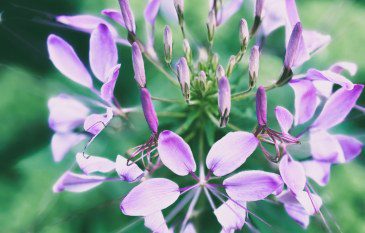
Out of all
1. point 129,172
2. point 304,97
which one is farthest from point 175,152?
point 304,97

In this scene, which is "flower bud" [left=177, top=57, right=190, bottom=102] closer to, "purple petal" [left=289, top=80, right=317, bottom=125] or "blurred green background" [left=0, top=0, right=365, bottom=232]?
"purple petal" [left=289, top=80, right=317, bottom=125]

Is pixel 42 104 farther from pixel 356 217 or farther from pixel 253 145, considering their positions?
pixel 356 217

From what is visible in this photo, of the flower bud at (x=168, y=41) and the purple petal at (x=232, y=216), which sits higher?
the flower bud at (x=168, y=41)

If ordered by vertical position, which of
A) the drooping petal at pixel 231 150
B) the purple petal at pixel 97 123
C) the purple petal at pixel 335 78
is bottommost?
the drooping petal at pixel 231 150

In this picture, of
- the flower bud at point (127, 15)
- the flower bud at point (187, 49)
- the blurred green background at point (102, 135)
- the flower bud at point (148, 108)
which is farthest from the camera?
the blurred green background at point (102, 135)

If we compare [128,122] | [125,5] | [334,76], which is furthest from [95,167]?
[334,76]

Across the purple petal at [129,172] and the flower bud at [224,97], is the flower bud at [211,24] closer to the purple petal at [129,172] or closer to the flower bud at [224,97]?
the flower bud at [224,97]

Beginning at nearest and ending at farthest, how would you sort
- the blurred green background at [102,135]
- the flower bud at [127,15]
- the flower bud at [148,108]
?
the flower bud at [148,108], the flower bud at [127,15], the blurred green background at [102,135]

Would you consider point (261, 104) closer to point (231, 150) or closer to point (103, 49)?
point (231, 150)

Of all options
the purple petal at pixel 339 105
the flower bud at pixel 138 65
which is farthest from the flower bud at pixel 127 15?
the purple petal at pixel 339 105
